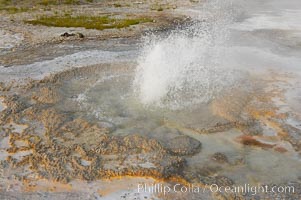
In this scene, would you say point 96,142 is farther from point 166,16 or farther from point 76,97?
point 166,16

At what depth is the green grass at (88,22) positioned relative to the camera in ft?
65.4

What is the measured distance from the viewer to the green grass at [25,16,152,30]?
19938mm

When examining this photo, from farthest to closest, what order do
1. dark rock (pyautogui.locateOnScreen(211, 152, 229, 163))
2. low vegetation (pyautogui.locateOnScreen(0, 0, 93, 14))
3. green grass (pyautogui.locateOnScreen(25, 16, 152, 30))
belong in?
low vegetation (pyautogui.locateOnScreen(0, 0, 93, 14)) → green grass (pyautogui.locateOnScreen(25, 16, 152, 30)) → dark rock (pyautogui.locateOnScreen(211, 152, 229, 163))

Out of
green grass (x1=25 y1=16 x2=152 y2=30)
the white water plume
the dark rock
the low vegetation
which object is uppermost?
the low vegetation

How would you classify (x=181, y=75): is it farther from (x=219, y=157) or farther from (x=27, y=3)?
(x=27, y=3)

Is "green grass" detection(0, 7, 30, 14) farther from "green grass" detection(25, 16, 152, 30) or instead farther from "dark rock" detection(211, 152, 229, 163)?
"dark rock" detection(211, 152, 229, 163)

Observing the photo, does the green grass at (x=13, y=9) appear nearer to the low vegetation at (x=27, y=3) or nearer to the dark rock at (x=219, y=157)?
the low vegetation at (x=27, y=3)

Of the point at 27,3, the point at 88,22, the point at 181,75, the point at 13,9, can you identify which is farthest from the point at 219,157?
the point at 27,3

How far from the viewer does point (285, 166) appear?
763 cm

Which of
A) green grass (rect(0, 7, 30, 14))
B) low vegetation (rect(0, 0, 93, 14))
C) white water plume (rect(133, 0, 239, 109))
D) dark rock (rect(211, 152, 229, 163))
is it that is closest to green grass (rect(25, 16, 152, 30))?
→ green grass (rect(0, 7, 30, 14))

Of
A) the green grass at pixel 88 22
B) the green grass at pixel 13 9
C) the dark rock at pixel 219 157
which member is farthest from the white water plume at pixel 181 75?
the green grass at pixel 13 9

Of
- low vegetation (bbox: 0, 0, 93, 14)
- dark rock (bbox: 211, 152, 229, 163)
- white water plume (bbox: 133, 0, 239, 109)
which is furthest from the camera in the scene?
low vegetation (bbox: 0, 0, 93, 14)

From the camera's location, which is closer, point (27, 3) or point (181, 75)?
point (181, 75)

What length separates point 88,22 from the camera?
20750 mm
